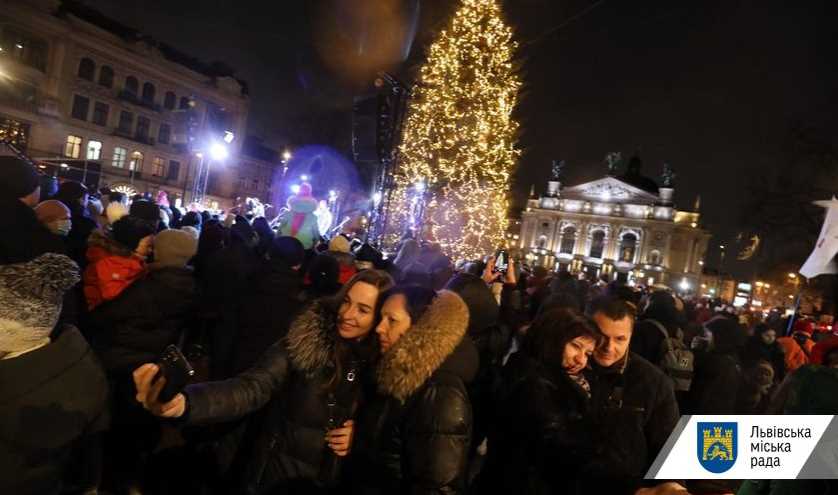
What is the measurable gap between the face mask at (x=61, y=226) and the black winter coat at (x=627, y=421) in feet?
15.5

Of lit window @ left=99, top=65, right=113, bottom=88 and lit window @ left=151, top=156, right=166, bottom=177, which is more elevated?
lit window @ left=99, top=65, right=113, bottom=88

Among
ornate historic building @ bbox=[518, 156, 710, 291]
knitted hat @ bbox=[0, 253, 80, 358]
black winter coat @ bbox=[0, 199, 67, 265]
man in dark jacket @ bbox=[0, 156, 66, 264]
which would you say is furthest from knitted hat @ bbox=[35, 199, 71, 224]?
ornate historic building @ bbox=[518, 156, 710, 291]

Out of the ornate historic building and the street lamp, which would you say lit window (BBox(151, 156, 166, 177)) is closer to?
the street lamp

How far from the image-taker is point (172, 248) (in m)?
3.73

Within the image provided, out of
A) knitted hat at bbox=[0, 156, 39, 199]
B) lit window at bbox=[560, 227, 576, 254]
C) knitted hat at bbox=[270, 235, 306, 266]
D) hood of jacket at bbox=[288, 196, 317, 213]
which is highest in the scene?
lit window at bbox=[560, 227, 576, 254]

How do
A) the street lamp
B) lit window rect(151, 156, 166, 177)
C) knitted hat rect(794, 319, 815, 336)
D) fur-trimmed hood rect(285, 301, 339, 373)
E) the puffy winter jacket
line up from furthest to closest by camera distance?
lit window rect(151, 156, 166, 177)
the street lamp
knitted hat rect(794, 319, 815, 336)
the puffy winter jacket
fur-trimmed hood rect(285, 301, 339, 373)

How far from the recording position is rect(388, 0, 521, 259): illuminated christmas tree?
12.8 meters

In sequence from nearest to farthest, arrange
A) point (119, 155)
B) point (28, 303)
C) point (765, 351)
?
point (28, 303) → point (765, 351) → point (119, 155)

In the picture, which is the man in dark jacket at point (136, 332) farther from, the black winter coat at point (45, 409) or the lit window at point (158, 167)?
the lit window at point (158, 167)

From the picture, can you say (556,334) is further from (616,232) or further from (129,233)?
(616,232)

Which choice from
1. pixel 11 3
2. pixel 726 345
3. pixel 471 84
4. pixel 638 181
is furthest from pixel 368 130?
pixel 638 181

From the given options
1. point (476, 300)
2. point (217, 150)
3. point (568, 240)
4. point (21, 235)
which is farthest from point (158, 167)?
point (568, 240)

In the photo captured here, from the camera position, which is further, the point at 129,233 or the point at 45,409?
the point at 129,233

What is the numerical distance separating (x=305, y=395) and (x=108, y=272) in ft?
7.19
